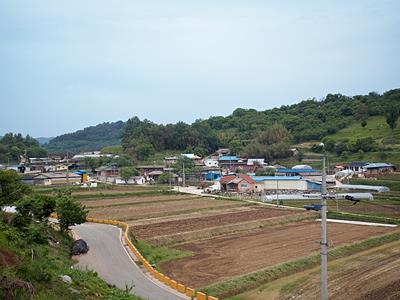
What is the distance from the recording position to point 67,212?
68.9 ft

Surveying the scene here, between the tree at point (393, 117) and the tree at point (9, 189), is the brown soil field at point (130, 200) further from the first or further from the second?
the tree at point (393, 117)

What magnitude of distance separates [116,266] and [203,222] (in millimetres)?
13896

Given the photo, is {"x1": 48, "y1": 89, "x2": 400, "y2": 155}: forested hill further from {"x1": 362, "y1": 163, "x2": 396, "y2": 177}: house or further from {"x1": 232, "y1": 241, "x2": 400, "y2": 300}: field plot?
{"x1": 232, "y1": 241, "x2": 400, "y2": 300}: field plot

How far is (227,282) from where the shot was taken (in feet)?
51.9

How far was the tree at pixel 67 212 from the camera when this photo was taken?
68.6ft

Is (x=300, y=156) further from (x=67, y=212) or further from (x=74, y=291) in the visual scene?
(x=74, y=291)

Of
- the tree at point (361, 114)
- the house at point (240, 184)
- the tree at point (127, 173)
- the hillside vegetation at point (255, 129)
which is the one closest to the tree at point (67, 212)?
the house at point (240, 184)

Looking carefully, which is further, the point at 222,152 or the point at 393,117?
the point at 222,152

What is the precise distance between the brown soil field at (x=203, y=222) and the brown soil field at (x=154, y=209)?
3547mm

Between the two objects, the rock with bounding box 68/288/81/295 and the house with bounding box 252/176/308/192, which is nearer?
the rock with bounding box 68/288/81/295

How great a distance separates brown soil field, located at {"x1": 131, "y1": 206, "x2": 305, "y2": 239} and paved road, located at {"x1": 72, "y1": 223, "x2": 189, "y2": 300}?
3.27 meters

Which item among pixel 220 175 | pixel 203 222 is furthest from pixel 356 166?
pixel 203 222

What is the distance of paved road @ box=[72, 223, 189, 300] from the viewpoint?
14664mm

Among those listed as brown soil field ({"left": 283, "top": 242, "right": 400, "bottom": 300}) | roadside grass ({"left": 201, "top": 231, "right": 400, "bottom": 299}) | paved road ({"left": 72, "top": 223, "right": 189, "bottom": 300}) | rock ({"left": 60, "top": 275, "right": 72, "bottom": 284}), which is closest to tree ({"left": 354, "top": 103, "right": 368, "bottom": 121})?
roadside grass ({"left": 201, "top": 231, "right": 400, "bottom": 299})
